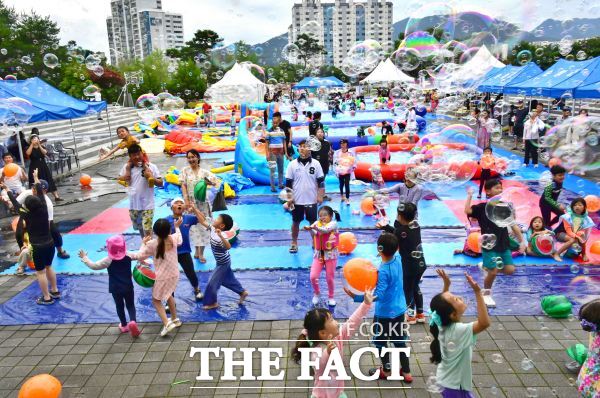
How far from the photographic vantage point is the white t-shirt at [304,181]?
7.05 meters

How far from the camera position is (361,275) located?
4.83m

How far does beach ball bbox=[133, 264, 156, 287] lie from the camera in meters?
5.40

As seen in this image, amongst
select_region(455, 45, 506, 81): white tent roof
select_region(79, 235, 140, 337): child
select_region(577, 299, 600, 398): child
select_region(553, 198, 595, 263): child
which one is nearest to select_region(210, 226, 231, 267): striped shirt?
select_region(79, 235, 140, 337): child

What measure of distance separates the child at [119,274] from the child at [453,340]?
3.37m

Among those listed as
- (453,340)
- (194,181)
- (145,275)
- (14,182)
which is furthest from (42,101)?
(453,340)

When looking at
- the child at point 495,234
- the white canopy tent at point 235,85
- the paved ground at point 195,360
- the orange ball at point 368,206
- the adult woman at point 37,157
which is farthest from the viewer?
the white canopy tent at point 235,85

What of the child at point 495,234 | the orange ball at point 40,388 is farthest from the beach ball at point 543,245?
the orange ball at point 40,388

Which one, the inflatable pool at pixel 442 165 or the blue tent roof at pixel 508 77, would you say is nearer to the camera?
the inflatable pool at pixel 442 165

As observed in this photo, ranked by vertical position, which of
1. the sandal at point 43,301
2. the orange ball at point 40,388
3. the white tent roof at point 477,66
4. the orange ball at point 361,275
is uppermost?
the white tent roof at point 477,66

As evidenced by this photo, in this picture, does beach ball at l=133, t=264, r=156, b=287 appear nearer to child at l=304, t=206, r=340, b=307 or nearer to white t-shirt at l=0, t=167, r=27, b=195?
child at l=304, t=206, r=340, b=307

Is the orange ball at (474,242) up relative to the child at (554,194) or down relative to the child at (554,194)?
down

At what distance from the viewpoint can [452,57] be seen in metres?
13.3

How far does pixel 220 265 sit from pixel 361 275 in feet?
5.71

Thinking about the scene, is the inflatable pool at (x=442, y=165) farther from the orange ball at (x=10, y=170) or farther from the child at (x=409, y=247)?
the orange ball at (x=10, y=170)
